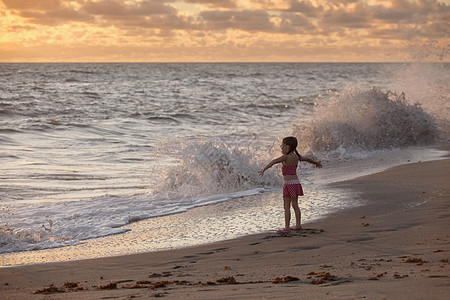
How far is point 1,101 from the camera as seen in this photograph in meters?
28.0

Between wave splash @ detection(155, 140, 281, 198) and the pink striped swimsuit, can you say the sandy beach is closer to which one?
the pink striped swimsuit

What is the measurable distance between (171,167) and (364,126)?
8287 mm

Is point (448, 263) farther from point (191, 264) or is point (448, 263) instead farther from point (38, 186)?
point (38, 186)

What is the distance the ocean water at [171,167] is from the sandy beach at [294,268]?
616mm

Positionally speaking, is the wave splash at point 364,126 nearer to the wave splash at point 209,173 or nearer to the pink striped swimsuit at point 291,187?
the wave splash at point 209,173

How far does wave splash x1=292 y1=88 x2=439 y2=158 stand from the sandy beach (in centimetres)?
802

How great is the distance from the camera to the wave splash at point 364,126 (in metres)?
15.1

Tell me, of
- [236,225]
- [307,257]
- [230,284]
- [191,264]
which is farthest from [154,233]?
[230,284]

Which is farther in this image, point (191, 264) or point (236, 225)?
point (236, 225)

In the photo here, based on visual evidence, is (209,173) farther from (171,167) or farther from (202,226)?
(202,226)

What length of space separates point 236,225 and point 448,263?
3.05 meters

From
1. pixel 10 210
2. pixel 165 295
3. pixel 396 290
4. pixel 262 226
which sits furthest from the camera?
pixel 10 210

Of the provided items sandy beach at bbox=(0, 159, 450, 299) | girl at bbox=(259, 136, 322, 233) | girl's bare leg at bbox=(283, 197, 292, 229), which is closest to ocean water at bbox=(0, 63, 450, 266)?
girl's bare leg at bbox=(283, 197, 292, 229)

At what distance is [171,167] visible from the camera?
32.8 ft
